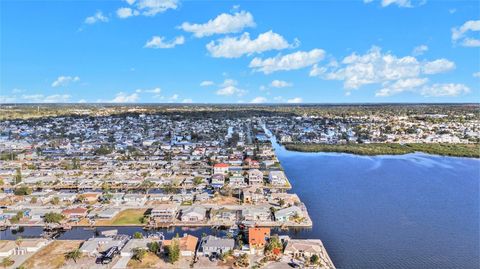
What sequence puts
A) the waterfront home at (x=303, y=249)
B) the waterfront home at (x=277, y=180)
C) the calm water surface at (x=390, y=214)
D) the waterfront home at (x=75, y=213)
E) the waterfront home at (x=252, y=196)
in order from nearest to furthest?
1. the waterfront home at (x=303, y=249)
2. the calm water surface at (x=390, y=214)
3. the waterfront home at (x=75, y=213)
4. the waterfront home at (x=252, y=196)
5. the waterfront home at (x=277, y=180)

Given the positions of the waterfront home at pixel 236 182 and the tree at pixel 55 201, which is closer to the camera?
the tree at pixel 55 201

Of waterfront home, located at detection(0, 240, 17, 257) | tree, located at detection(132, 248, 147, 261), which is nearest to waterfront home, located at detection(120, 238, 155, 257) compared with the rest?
tree, located at detection(132, 248, 147, 261)

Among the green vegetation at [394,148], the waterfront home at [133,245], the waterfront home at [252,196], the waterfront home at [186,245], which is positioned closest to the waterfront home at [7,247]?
the waterfront home at [133,245]

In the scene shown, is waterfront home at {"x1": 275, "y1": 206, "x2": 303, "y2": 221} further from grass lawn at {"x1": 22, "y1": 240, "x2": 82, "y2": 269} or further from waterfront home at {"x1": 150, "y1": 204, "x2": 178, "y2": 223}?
grass lawn at {"x1": 22, "y1": 240, "x2": 82, "y2": 269}

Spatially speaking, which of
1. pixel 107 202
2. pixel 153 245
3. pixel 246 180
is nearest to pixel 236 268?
pixel 153 245

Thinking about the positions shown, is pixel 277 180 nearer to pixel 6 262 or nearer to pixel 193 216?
pixel 193 216

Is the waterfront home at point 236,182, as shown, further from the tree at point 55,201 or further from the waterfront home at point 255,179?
the tree at point 55,201

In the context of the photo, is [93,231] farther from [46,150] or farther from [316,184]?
[46,150]
